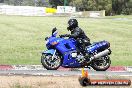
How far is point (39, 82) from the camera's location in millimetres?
10555

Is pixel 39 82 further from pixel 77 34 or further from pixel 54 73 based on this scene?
pixel 77 34

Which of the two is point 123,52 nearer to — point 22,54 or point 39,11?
point 22,54

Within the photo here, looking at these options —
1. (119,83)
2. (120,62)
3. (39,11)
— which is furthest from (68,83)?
(39,11)

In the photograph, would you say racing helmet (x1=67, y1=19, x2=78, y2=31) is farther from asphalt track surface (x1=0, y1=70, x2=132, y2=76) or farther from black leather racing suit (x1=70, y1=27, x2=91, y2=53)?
asphalt track surface (x1=0, y1=70, x2=132, y2=76)

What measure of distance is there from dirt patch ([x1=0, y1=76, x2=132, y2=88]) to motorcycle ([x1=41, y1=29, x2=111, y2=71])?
3.78 feet

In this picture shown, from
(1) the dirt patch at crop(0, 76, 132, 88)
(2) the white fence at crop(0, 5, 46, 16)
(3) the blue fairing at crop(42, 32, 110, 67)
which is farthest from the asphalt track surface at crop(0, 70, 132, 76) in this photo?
(2) the white fence at crop(0, 5, 46, 16)

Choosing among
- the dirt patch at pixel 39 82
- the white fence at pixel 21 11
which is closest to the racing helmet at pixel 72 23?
the dirt patch at pixel 39 82

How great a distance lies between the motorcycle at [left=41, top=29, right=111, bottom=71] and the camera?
500 inches

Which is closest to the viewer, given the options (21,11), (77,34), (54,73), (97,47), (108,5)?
(54,73)

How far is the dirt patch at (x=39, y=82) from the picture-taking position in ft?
32.7

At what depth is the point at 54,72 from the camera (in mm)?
12430

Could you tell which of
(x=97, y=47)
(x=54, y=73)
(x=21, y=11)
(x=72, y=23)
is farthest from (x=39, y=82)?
(x=21, y=11)

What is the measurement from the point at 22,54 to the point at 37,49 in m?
1.86

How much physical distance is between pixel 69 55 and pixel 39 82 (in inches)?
96.7
